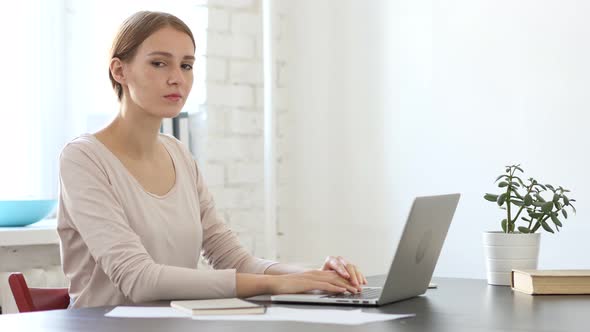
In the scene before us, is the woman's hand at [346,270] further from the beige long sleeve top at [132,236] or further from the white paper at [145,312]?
the white paper at [145,312]

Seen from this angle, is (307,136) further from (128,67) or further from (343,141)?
(128,67)

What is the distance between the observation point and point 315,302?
1814mm

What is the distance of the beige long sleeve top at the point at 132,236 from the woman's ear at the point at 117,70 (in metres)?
0.18

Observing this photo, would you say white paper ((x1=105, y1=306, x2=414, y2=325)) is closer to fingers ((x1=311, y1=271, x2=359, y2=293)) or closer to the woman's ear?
fingers ((x1=311, y1=271, x2=359, y2=293))

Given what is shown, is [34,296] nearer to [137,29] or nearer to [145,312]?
[145,312]

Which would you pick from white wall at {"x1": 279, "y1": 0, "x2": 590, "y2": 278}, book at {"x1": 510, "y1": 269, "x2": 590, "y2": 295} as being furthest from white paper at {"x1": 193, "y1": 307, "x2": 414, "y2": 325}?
white wall at {"x1": 279, "y1": 0, "x2": 590, "y2": 278}

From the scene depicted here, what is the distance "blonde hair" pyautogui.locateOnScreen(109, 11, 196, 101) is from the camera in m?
2.28

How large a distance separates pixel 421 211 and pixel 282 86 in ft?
7.22

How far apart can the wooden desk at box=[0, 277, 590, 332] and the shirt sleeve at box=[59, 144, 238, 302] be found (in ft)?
0.36

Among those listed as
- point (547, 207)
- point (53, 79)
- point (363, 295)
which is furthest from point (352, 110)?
point (363, 295)

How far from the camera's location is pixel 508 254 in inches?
88.5

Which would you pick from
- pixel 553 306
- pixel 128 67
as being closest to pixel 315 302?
pixel 553 306

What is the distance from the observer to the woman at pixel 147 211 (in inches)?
78.8

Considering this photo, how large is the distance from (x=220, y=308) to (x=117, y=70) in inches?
34.5
